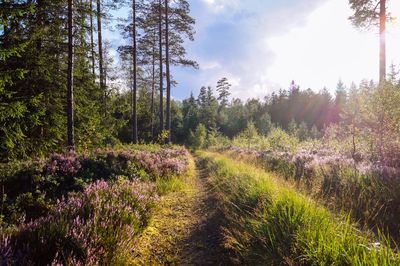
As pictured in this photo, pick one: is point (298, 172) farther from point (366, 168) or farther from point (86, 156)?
point (86, 156)

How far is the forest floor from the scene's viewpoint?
3.41 m

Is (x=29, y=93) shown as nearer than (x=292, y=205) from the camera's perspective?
No

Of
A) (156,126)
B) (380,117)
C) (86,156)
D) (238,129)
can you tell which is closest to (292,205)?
(86,156)

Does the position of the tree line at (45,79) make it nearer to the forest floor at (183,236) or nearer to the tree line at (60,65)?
the tree line at (60,65)

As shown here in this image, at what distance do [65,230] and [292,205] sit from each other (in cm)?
307

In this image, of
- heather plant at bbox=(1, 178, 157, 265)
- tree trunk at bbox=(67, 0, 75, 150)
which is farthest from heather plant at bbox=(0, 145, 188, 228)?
tree trunk at bbox=(67, 0, 75, 150)

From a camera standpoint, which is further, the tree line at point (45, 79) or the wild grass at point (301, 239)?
the tree line at point (45, 79)

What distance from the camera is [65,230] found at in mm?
2834

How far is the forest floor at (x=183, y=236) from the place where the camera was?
3405 millimetres

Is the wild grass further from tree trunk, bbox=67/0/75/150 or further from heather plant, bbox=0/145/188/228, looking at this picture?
tree trunk, bbox=67/0/75/150

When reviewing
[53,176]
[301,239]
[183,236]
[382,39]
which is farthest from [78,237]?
[382,39]

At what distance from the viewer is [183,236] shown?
4230 millimetres

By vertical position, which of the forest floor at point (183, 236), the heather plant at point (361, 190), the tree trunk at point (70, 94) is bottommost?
the forest floor at point (183, 236)

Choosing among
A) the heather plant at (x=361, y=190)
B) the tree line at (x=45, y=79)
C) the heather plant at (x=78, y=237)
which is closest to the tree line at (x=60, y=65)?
the tree line at (x=45, y=79)
